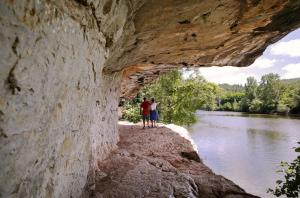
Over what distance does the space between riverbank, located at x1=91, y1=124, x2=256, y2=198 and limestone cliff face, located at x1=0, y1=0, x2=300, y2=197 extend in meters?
0.47

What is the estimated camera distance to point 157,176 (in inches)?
Result: 214

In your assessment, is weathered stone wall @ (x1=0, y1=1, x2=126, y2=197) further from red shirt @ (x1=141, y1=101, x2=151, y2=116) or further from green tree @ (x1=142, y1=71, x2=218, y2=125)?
green tree @ (x1=142, y1=71, x2=218, y2=125)

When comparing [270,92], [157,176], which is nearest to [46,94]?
[157,176]

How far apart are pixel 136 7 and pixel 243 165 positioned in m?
15.6

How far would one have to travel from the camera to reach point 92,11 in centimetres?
317

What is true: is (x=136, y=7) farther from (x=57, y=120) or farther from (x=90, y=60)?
(x=57, y=120)

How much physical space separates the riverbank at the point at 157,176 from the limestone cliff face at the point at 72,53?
0.47 metres

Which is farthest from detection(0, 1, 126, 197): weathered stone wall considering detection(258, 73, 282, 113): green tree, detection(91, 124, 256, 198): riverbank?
detection(258, 73, 282, 113): green tree

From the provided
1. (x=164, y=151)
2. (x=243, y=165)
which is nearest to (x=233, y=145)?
(x=243, y=165)

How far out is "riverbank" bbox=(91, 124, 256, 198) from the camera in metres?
4.76

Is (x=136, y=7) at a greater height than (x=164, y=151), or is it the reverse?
(x=136, y=7)

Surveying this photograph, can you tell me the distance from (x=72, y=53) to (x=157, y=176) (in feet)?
10.5

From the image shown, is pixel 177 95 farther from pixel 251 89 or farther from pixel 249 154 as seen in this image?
pixel 251 89

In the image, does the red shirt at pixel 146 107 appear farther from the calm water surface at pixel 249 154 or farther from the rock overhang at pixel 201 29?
the calm water surface at pixel 249 154
